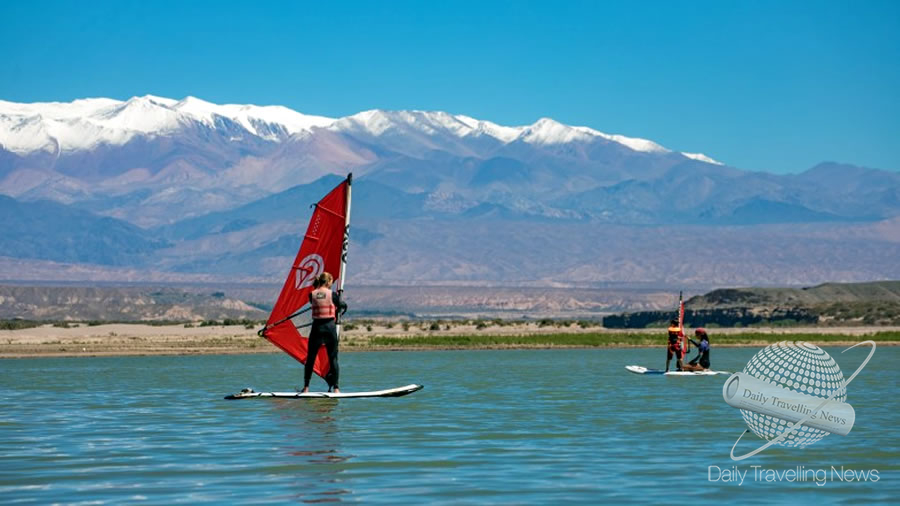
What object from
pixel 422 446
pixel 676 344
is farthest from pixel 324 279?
pixel 676 344

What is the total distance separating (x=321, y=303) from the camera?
24.2 m

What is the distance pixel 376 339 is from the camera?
63.2m

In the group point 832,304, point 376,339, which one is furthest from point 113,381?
point 832,304

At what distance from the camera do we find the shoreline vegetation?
5694 centimetres

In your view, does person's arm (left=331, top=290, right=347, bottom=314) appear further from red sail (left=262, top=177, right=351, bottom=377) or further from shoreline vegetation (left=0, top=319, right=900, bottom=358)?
shoreline vegetation (left=0, top=319, right=900, bottom=358)

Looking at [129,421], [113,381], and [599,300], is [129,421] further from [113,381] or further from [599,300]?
[599,300]

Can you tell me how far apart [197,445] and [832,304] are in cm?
7118

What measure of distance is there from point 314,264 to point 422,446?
8.11 metres

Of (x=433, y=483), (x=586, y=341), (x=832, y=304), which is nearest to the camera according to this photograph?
(x=433, y=483)

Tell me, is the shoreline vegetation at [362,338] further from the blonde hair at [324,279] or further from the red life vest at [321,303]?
the red life vest at [321,303]

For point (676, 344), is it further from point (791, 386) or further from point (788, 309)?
point (788, 309)

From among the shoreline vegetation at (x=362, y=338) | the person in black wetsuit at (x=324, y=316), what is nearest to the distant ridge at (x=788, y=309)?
the shoreline vegetation at (x=362, y=338)

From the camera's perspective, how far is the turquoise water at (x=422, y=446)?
15.2 metres

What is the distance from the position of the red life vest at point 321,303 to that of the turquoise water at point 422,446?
1524 millimetres
